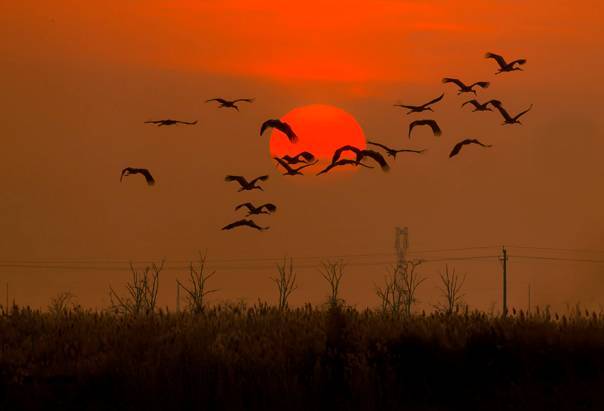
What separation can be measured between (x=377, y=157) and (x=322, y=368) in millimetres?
6163

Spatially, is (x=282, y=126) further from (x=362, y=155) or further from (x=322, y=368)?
(x=322, y=368)

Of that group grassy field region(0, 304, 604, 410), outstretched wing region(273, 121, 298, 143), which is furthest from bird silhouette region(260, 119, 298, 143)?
grassy field region(0, 304, 604, 410)

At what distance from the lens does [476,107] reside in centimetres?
2881

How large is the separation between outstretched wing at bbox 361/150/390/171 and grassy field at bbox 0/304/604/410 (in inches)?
134

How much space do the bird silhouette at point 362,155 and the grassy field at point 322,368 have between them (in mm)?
3452

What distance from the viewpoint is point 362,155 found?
88.4ft

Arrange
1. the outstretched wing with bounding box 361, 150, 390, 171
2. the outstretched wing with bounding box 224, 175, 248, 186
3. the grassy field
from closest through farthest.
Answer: the grassy field < the outstretched wing with bounding box 361, 150, 390, 171 < the outstretched wing with bounding box 224, 175, 248, 186

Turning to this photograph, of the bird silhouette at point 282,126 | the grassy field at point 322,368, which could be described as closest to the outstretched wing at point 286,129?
the bird silhouette at point 282,126

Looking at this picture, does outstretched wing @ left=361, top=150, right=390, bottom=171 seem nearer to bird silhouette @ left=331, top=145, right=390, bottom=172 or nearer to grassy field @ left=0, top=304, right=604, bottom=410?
bird silhouette @ left=331, top=145, right=390, bottom=172

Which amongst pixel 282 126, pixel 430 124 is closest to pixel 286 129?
pixel 282 126

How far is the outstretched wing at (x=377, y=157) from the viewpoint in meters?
26.2

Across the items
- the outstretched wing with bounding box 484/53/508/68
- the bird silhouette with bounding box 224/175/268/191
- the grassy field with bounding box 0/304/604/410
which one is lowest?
the grassy field with bounding box 0/304/604/410

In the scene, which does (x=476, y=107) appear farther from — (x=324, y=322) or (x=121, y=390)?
(x=121, y=390)

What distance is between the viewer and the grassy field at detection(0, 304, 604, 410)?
2114cm
